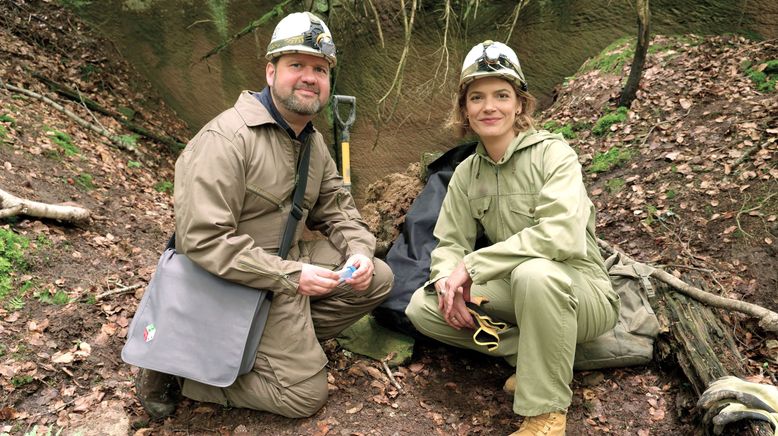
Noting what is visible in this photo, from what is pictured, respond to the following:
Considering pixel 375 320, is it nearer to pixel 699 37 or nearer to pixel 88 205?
pixel 88 205

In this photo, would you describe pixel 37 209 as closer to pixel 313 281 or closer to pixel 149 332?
pixel 149 332

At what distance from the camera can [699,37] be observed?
710 centimetres

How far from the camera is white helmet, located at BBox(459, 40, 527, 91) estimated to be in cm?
311

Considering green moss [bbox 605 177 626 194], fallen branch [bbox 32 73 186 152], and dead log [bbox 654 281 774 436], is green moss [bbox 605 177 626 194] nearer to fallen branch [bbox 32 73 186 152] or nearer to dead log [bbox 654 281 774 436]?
dead log [bbox 654 281 774 436]

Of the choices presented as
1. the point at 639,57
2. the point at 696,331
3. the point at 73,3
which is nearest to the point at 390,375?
the point at 696,331

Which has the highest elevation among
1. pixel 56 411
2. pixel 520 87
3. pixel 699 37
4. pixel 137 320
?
pixel 699 37

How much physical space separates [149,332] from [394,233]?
238cm

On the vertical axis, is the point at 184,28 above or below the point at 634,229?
above

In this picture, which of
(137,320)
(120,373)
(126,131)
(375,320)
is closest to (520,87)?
(375,320)

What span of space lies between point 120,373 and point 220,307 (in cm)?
113

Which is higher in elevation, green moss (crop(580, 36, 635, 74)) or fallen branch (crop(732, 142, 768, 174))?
green moss (crop(580, 36, 635, 74))

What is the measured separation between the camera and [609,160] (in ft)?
19.1

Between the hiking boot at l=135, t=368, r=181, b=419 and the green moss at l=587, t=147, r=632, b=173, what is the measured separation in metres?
4.60

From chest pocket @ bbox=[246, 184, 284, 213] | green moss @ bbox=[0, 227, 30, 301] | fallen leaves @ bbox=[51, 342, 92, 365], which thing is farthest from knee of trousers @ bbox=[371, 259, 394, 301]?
green moss @ bbox=[0, 227, 30, 301]
